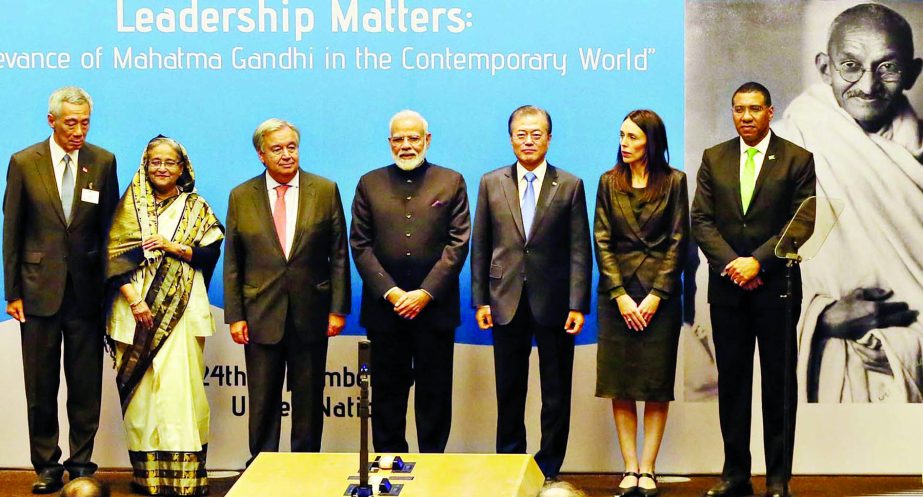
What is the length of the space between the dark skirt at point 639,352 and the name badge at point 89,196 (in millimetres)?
2463

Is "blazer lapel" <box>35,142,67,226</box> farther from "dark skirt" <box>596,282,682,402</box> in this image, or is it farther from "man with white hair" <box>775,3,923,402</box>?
"man with white hair" <box>775,3,923,402</box>

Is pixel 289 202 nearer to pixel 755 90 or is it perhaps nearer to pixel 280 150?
pixel 280 150

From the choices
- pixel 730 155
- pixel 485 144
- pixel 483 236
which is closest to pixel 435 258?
pixel 483 236

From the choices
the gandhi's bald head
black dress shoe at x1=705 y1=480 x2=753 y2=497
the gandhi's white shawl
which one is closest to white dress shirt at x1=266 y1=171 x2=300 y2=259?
black dress shoe at x1=705 y1=480 x2=753 y2=497

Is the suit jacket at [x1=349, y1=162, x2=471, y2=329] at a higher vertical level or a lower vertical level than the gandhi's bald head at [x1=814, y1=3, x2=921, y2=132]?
lower

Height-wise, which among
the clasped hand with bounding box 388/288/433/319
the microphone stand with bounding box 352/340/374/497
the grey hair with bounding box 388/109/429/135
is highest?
the grey hair with bounding box 388/109/429/135

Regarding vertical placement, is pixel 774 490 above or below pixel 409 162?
below

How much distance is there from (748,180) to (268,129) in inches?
89.7

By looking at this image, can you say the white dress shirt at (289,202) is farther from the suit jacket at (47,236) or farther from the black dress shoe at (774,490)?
the black dress shoe at (774,490)

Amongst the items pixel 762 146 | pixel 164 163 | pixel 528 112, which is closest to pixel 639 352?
pixel 762 146

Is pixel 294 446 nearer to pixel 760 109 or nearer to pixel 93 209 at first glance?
pixel 93 209

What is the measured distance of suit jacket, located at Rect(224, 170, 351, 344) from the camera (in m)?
→ 6.95

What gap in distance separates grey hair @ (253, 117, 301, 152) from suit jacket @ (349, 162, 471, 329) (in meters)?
0.45

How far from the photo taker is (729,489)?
22.6 feet
